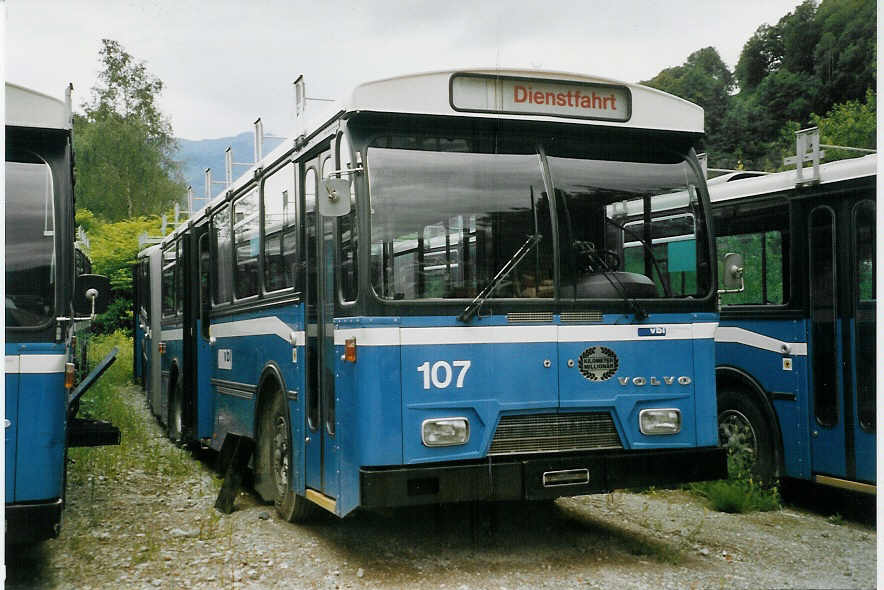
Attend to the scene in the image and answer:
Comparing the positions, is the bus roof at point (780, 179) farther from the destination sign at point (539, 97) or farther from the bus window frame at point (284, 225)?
the bus window frame at point (284, 225)

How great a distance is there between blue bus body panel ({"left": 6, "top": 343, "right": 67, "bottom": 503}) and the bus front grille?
235cm

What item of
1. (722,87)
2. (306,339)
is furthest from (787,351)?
(306,339)

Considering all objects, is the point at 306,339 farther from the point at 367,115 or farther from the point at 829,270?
the point at 829,270

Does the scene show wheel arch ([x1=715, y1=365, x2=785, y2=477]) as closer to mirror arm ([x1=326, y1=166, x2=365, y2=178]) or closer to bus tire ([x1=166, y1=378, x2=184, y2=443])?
mirror arm ([x1=326, y1=166, x2=365, y2=178])

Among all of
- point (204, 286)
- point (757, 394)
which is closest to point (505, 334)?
point (757, 394)

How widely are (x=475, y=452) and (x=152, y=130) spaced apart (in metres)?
3.48

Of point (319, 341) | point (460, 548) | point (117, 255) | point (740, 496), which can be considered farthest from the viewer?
point (117, 255)

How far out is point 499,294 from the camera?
5793mm

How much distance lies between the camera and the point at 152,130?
285 inches

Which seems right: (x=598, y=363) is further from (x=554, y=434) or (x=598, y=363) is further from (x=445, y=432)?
(x=445, y=432)

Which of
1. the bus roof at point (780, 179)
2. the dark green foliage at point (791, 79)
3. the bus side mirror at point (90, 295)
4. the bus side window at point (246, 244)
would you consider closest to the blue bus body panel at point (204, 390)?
the bus side window at point (246, 244)

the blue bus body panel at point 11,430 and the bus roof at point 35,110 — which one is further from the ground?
the bus roof at point 35,110

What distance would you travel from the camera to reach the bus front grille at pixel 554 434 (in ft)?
18.9

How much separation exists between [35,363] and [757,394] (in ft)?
18.4
